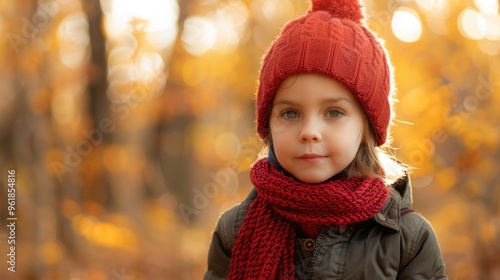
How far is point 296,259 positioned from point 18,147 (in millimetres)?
4651

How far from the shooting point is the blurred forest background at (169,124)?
4762mm

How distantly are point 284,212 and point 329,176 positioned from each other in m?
0.20

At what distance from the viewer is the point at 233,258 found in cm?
231

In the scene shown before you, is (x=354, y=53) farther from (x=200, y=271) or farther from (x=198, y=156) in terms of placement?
(x=198, y=156)

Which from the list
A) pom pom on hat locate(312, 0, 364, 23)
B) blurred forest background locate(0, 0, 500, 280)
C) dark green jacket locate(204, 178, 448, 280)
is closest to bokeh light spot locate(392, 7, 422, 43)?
blurred forest background locate(0, 0, 500, 280)

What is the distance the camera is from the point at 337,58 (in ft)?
7.09

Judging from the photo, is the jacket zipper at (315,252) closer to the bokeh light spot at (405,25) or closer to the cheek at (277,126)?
the cheek at (277,126)

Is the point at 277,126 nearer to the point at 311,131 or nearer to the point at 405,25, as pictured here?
the point at 311,131

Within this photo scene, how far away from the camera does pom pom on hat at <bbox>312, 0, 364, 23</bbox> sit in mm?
2344

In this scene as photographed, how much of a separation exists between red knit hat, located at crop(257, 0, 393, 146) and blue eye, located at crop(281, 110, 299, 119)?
0.09m

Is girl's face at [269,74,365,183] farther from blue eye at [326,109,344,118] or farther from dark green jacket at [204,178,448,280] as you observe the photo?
dark green jacket at [204,178,448,280]

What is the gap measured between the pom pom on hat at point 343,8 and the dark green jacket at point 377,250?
674 millimetres

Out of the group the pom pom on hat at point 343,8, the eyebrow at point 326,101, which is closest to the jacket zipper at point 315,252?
the eyebrow at point 326,101

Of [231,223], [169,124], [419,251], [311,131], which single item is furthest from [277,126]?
[169,124]
